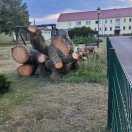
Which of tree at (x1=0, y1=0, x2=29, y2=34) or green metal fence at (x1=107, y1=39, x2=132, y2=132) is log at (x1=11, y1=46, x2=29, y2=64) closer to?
green metal fence at (x1=107, y1=39, x2=132, y2=132)

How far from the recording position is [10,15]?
45.7m

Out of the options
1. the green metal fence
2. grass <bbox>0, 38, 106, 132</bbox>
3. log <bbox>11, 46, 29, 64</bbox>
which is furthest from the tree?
the green metal fence

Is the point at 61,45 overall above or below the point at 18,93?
above

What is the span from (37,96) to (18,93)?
1.75 feet

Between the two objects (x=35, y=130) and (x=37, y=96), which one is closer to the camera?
(x=35, y=130)

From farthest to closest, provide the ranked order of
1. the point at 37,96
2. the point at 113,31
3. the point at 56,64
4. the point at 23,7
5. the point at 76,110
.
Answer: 1. the point at 113,31
2. the point at 23,7
3. the point at 56,64
4. the point at 37,96
5. the point at 76,110

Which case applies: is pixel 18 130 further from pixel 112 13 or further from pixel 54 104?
pixel 112 13

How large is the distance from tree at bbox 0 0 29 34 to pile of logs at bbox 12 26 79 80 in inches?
1235

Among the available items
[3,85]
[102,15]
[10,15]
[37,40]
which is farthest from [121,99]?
[102,15]

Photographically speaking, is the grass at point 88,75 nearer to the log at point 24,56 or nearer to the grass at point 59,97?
the grass at point 59,97

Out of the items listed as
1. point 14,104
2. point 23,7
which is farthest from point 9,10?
point 14,104

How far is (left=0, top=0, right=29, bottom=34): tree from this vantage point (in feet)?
144

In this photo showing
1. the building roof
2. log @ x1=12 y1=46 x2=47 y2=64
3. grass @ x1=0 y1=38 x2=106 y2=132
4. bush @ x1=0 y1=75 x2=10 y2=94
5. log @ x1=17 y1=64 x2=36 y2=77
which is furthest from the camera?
the building roof

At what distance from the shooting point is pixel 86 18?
97938 millimetres
